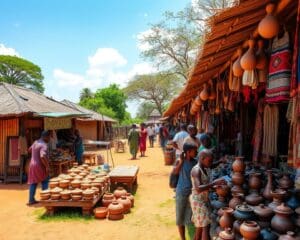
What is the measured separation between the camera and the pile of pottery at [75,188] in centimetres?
629

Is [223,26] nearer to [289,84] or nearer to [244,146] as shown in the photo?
[289,84]

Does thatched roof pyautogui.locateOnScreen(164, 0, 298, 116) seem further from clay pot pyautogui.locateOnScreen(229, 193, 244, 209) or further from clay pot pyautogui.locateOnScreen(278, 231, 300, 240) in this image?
clay pot pyautogui.locateOnScreen(278, 231, 300, 240)

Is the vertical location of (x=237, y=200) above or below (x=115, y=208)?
above

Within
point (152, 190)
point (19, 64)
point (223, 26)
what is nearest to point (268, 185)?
point (223, 26)

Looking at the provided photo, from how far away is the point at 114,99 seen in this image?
43.3 meters

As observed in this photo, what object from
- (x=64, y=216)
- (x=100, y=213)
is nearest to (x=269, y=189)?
(x=100, y=213)

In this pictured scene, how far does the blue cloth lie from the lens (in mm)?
4211

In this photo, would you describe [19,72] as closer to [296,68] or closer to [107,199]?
[107,199]

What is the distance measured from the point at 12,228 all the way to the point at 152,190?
4.13 metres

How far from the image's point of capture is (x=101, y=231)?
5.53m

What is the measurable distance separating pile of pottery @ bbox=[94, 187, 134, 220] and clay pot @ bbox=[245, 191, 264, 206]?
3.41 meters

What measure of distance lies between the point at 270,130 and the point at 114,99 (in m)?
39.4

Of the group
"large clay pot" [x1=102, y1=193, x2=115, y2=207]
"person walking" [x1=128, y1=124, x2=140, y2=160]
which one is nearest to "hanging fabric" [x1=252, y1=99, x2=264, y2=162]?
"large clay pot" [x1=102, y1=193, x2=115, y2=207]

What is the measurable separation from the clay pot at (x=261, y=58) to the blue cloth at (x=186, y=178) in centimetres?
160
